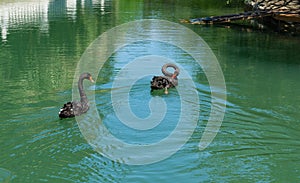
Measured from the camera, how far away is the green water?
28.3 feet

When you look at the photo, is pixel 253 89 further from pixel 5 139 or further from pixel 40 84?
pixel 5 139

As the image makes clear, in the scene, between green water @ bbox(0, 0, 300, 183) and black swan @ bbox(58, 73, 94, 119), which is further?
black swan @ bbox(58, 73, 94, 119)

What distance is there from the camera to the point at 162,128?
10.8m

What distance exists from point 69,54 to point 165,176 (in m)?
13.8

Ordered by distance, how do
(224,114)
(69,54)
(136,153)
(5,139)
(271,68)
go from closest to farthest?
1. (136,153)
2. (5,139)
3. (224,114)
4. (271,68)
5. (69,54)

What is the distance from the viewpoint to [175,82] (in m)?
14.1

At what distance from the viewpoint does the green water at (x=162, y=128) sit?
8641mm

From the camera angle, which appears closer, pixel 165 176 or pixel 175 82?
pixel 165 176

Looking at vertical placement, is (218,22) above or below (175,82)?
above

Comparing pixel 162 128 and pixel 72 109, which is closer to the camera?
pixel 162 128

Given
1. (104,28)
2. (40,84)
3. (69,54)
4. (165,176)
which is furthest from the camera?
(104,28)

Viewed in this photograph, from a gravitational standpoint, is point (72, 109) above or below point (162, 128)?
above

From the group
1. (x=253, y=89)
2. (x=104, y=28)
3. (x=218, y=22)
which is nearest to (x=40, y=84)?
(x=253, y=89)

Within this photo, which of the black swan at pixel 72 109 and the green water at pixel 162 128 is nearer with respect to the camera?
the green water at pixel 162 128
